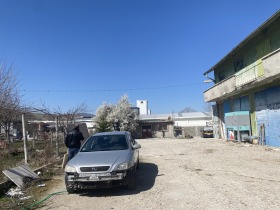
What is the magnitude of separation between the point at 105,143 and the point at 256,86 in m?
15.1

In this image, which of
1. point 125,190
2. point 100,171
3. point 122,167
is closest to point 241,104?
point 125,190

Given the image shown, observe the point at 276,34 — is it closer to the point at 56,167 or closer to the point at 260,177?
the point at 260,177

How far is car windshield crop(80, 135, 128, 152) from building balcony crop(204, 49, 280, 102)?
10.3 meters

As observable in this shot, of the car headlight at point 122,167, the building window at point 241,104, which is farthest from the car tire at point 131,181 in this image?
the building window at point 241,104

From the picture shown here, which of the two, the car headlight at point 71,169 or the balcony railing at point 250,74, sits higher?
the balcony railing at point 250,74

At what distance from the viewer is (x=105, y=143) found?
9.70 m

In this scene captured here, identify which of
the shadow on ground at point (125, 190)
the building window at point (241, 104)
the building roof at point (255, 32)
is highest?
the building roof at point (255, 32)

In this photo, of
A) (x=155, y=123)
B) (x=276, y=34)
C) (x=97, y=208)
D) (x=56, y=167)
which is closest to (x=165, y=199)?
(x=97, y=208)

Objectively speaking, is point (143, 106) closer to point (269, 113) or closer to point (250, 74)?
point (250, 74)

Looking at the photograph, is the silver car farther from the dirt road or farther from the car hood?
the dirt road

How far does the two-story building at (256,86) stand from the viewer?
1844 cm

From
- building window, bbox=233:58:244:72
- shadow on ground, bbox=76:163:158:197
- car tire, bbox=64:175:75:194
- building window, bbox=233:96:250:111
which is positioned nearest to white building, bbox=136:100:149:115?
building window, bbox=233:96:250:111

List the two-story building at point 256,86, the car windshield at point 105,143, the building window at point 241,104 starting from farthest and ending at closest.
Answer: the building window at point 241,104, the two-story building at point 256,86, the car windshield at point 105,143

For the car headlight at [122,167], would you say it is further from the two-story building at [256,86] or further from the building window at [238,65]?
the building window at [238,65]
